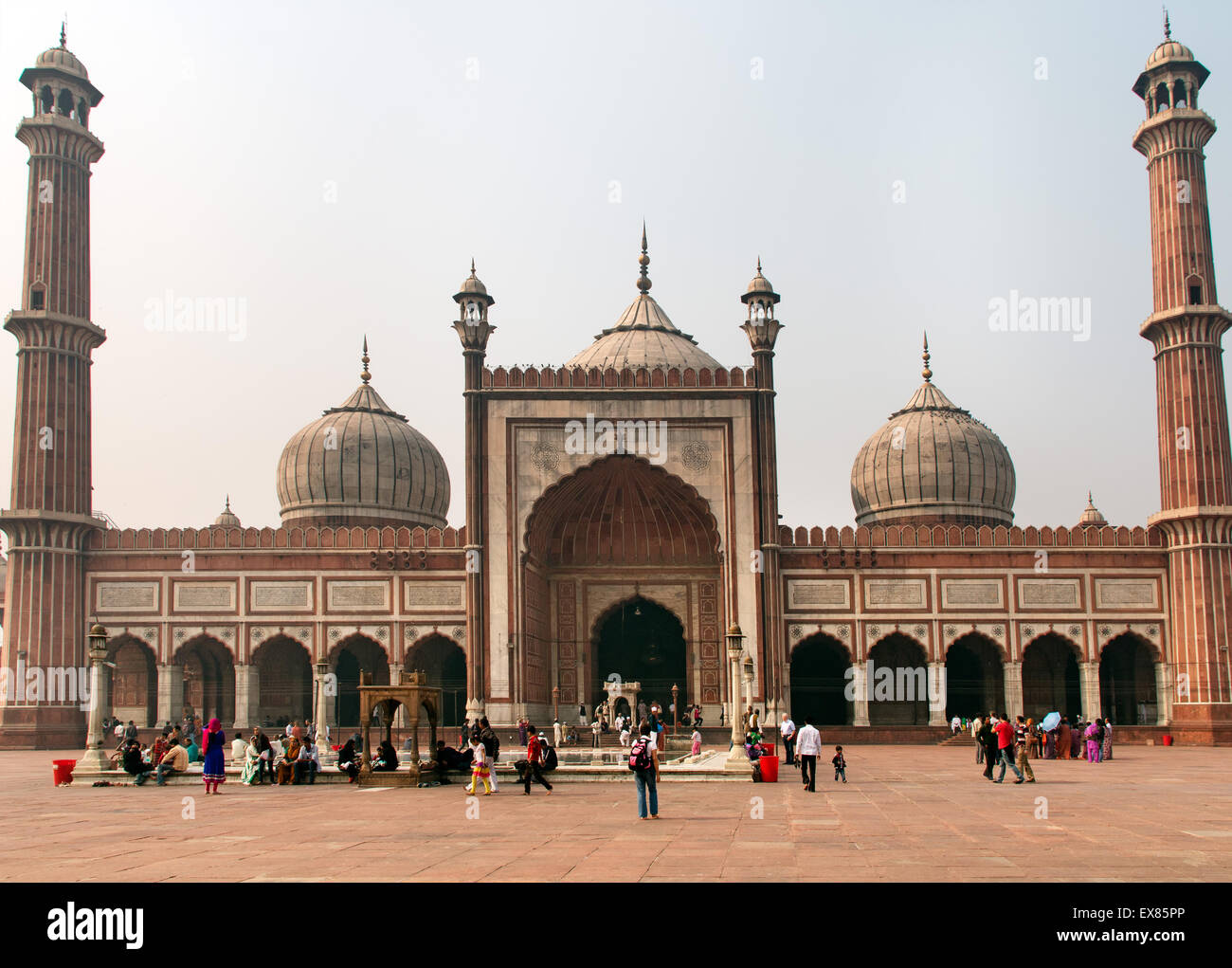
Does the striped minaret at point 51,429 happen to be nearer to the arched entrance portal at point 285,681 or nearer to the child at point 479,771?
the arched entrance portal at point 285,681

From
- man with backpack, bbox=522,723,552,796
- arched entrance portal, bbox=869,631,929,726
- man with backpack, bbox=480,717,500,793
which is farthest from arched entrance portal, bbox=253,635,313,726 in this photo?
man with backpack, bbox=522,723,552,796

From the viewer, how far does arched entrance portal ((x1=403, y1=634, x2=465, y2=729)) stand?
35781 mm

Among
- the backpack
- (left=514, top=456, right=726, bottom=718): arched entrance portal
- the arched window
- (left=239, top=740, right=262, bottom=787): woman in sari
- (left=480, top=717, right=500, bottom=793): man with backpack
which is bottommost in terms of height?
(left=239, top=740, right=262, bottom=787): woman in sari

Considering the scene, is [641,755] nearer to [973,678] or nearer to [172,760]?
[172,760]

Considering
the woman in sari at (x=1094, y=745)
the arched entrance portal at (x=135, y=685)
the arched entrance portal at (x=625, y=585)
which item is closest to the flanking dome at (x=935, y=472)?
the arched entrance portal at (x=625, y=585)

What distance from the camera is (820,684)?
1414 inches

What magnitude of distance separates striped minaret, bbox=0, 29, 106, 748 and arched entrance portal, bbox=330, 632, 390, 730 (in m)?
6.92

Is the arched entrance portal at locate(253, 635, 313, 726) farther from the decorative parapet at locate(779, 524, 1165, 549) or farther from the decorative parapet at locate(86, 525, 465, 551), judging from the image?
the decorative parapet at locate(779, 524, 1165, 549)

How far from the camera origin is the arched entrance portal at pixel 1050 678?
3572 centimetres

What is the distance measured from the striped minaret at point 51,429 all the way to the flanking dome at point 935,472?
24356 mm

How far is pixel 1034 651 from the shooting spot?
3631cm

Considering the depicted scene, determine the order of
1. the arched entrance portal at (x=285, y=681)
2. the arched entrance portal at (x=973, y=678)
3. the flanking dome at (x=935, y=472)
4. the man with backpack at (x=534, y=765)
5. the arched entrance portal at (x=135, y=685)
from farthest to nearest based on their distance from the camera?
the flanking dome at (x=935, y=472), the arched entrance portal at (x=285, y=681), the arched entrance portal at (x=135, y=685), the arched entrance portal at (x=973, y=678), the man with backpack at (x=534, y=765)

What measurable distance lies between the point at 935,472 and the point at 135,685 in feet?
83.1

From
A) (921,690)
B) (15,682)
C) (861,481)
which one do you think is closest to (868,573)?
(921,690)
